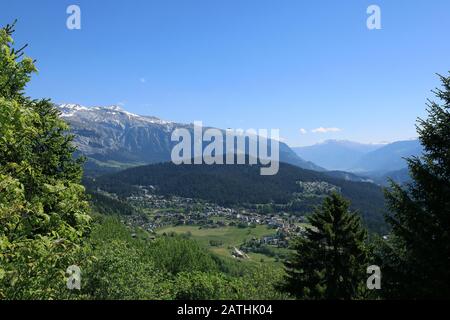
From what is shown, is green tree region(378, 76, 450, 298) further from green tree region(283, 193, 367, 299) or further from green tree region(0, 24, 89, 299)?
green tree region(283, 193, 367, 299)

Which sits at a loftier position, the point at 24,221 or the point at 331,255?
the point at 24,221

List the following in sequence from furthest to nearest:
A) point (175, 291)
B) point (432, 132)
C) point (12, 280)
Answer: point (175, 291), point (432, 132), point (12, 280)

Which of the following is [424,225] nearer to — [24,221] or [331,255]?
[24,221]

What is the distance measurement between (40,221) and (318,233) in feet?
110

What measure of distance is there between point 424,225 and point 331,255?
2146cm

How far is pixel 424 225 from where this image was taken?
61.8 feet

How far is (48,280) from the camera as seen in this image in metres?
11.2

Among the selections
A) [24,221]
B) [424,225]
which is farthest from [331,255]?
[24,221]

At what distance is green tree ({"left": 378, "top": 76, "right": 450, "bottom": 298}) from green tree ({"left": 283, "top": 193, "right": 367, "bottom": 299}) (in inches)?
723

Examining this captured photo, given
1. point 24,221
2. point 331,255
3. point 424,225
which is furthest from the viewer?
point 331,255

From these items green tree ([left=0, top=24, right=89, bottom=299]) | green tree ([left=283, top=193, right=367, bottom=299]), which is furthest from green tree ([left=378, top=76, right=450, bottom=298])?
green tree ([left=283, top=193, right=367, bottom=299])

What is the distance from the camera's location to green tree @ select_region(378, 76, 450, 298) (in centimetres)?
1762
